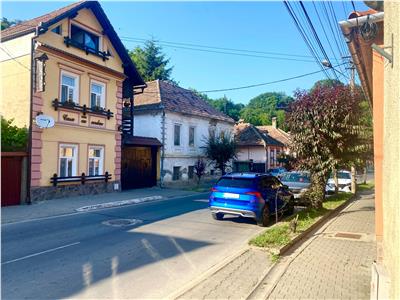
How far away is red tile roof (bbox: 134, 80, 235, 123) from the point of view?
2562 centimetres

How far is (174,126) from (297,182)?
12.9m

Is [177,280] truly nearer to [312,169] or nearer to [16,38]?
[312,169]

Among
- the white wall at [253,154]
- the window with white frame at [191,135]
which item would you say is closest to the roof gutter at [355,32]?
the window with white frame at [191,135]

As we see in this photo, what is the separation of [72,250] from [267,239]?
174 inches

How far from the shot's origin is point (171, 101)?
26859mm

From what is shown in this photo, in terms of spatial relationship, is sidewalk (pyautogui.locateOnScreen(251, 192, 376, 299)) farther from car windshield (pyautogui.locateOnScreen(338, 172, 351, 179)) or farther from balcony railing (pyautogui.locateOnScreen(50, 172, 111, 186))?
car windshield (pyautogui.locateOnScreen(338, 172, 351, 179))

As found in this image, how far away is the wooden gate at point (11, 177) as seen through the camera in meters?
13.8

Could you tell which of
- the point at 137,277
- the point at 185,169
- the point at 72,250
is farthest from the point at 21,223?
the point at 185,169

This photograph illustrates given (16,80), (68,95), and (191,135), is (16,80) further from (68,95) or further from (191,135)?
(191,135)

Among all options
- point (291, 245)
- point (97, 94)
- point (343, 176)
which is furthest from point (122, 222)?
point (343, 176)

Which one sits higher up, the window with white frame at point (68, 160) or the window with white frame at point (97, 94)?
the window with white frame at point (97, 94)

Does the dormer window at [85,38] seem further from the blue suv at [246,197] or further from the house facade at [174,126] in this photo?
the blue suv at [246,197]

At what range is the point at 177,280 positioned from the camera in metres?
5.66

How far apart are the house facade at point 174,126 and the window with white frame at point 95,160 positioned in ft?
20.9
